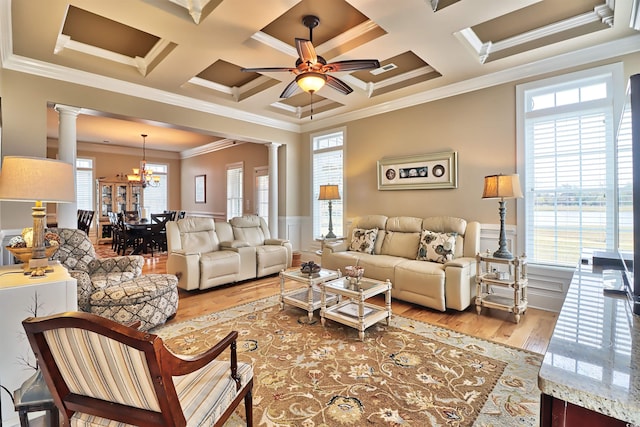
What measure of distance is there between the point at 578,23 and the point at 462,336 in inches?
126

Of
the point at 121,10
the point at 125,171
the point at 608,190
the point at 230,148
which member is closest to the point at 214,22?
the point at 121,10

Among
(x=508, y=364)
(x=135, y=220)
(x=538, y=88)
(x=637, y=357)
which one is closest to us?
(x=637, y=357)

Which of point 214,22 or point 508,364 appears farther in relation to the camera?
point 214,22

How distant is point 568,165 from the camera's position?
3439 mm

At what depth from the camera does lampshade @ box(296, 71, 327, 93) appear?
2.75m

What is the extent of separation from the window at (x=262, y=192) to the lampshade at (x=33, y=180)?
5.57 m

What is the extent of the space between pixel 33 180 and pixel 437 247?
3833mm

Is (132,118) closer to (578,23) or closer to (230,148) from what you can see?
(230,148)

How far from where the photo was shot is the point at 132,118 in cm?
426

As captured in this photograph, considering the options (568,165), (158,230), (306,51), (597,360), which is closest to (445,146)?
(568,165)

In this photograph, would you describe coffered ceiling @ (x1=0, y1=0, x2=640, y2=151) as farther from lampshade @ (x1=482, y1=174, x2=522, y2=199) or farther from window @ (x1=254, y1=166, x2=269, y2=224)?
window @ (x1=254, y1=166, x2=269, y2=224)

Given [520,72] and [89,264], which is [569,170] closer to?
[520,72]

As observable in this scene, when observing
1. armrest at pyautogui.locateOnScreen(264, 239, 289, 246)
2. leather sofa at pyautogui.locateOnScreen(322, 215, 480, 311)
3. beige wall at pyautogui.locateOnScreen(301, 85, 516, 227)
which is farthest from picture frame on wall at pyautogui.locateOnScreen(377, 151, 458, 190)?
armrest at pyautogui.locateOnScreen(264, 239, 289, 246)

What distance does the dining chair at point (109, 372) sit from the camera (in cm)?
95
